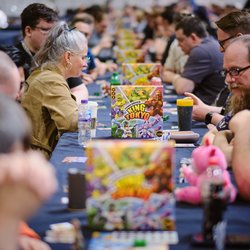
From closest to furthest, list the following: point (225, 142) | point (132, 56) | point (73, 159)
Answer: point (225, 142) → point (73, 159) → point (132, 56)

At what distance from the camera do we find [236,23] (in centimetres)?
439

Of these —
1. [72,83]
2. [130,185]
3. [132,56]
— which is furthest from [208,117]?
[132,56]

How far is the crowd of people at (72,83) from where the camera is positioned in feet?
5.51

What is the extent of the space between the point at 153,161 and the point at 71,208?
0.43 m

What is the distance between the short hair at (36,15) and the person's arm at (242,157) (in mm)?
2960

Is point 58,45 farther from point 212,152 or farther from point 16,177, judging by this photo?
point 16,177

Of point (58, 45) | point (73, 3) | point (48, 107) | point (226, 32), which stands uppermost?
point (73, 3)

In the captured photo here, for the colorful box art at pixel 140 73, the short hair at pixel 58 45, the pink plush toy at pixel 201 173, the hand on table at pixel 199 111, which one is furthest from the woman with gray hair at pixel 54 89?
the pink plush toy at pixel 201 173

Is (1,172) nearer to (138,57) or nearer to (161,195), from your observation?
(161,195)

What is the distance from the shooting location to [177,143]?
3.55 meters

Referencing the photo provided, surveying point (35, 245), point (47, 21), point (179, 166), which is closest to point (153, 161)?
point (35, 245)

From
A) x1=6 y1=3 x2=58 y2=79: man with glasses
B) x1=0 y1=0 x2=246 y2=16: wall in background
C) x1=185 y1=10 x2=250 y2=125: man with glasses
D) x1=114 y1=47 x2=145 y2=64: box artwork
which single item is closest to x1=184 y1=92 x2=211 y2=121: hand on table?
x1=185 y1=10 x2=250 y2=125: man with glasses

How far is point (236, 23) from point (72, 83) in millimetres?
1357

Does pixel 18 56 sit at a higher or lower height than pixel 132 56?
lower
